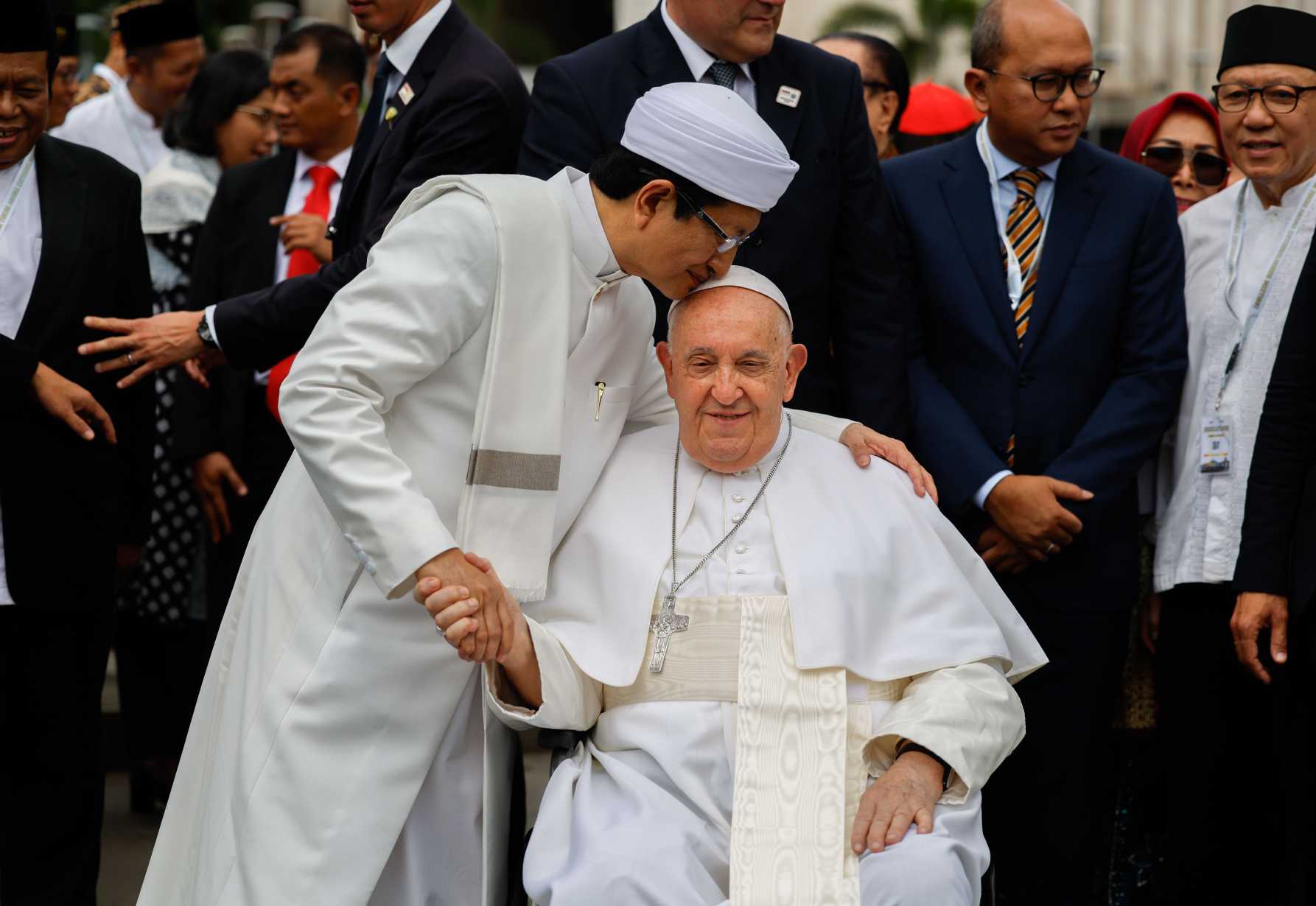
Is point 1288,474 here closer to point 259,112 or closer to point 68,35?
point 259,112

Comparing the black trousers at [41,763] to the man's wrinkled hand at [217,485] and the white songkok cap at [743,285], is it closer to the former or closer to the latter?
the man's wrinkled hand at [217,485]

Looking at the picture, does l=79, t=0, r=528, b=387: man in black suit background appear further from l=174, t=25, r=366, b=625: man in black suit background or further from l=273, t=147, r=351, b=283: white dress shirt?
l=273, t=147, r=351, b=283: white dress shirt

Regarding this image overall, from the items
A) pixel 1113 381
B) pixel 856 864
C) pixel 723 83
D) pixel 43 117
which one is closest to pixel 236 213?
pixel 43 117

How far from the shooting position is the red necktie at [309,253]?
5.29 meters

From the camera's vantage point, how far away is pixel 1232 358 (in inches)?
187

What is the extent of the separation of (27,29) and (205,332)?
906 mm

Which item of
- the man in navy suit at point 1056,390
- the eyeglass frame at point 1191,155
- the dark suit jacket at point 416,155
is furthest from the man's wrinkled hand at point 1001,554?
the eyeglass frame at point 1191,155

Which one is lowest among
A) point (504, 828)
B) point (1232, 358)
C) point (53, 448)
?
point (504, 828)

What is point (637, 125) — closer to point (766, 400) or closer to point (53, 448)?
point (766, 400)

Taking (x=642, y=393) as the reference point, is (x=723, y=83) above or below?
above

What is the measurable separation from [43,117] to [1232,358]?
10.9ft

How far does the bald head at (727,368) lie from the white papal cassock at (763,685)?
16cm

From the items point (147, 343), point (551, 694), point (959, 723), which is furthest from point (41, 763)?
point (959, 723)

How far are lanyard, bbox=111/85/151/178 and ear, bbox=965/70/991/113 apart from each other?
13.1ft
